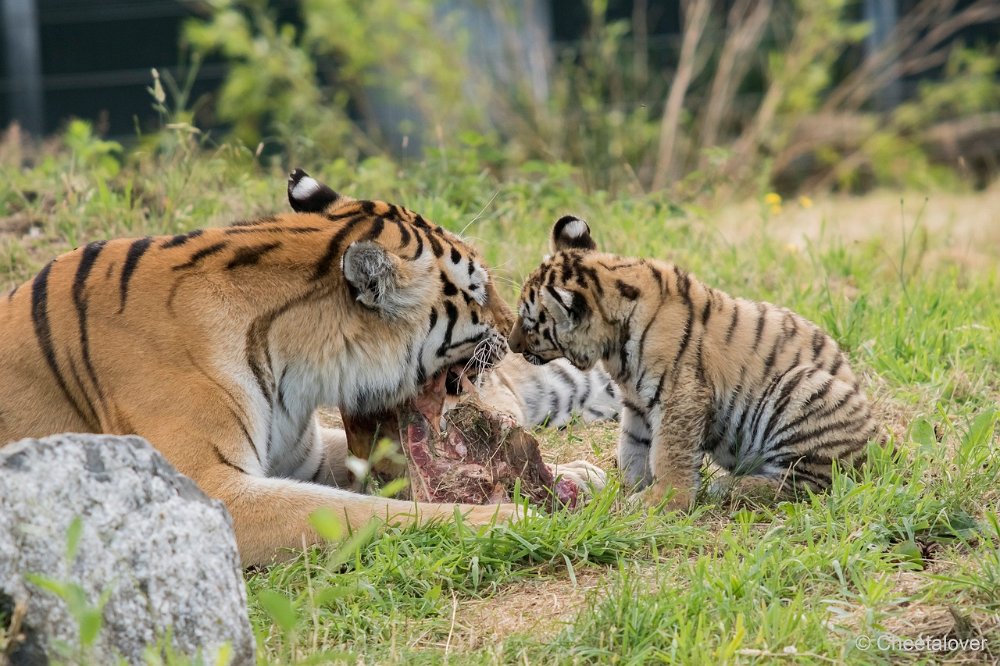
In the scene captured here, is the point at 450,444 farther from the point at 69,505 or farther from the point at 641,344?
the point at 69,505

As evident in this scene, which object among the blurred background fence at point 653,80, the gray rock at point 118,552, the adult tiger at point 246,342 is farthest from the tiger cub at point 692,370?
the blurred background fence at point 653,80

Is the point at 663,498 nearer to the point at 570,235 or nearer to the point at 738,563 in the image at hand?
the point at 738,563

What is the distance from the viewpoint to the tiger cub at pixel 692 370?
3.74m

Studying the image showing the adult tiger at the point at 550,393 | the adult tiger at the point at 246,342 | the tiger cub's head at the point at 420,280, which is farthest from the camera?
the adult tiger at the point at 550,393

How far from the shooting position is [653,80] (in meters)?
11.0

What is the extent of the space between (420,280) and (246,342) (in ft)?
1.67

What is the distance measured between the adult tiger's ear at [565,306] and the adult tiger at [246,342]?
25 centimetres

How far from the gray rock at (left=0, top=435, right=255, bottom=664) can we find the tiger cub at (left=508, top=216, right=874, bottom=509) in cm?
154

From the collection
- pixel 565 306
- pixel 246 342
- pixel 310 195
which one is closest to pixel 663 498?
pixel 565 306

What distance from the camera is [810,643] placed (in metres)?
2.72

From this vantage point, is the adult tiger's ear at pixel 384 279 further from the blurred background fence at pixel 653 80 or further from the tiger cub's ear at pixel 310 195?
the blurred background fence at pixel 653 80

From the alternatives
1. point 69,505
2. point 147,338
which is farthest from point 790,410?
point 69,505

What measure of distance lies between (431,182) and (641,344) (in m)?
2.59

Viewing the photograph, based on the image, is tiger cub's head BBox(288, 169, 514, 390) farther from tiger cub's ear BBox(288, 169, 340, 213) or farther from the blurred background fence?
the blurred background fence
